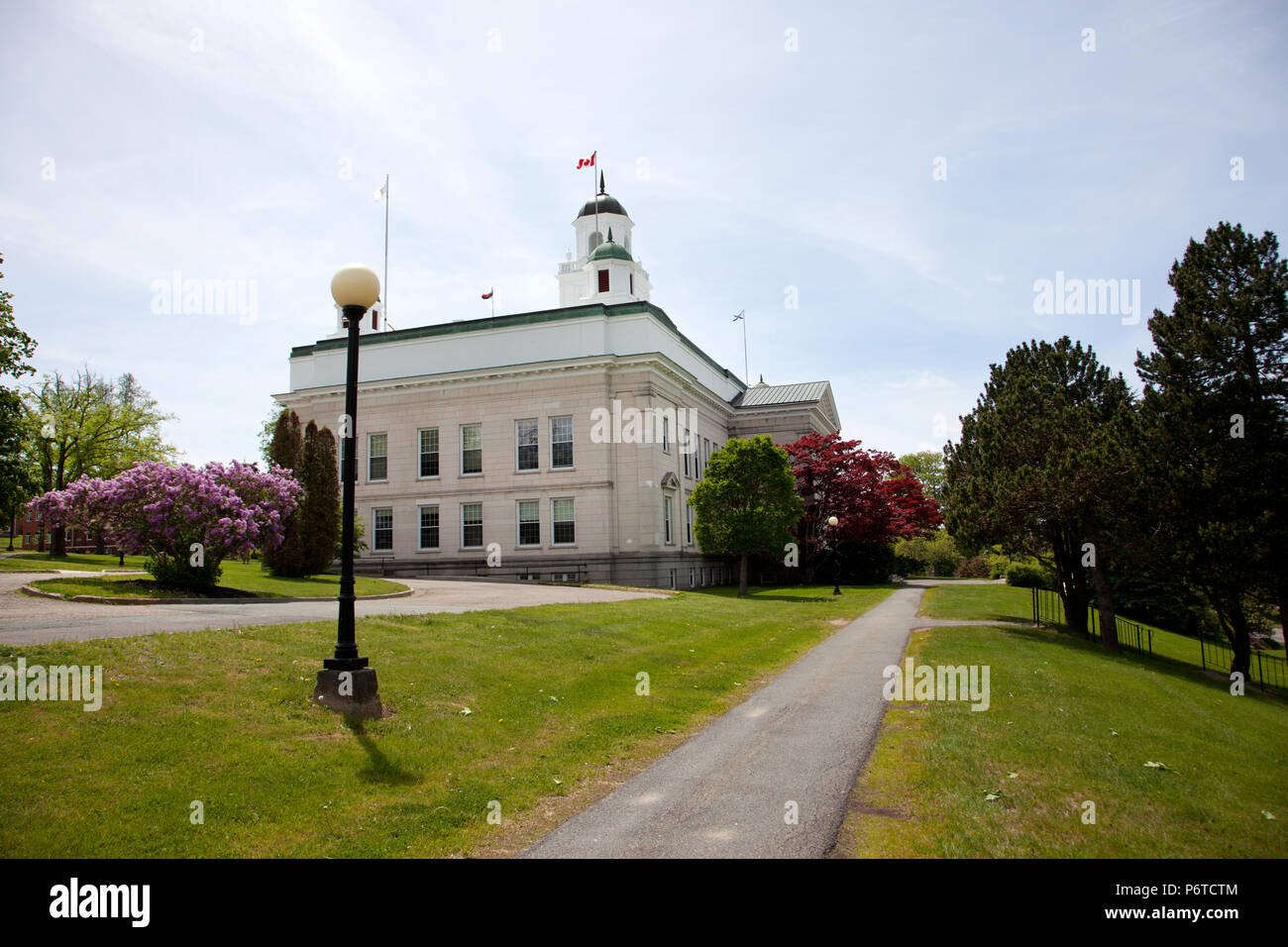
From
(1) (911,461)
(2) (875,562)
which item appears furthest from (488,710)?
(1) (911,461)

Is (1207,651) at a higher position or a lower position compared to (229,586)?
lower

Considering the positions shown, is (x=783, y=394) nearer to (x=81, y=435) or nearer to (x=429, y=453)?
(x=429, y=453)

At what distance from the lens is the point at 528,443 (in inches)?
1638

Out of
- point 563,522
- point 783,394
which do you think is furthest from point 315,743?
point 783,394

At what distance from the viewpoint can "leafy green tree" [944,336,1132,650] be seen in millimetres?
21375

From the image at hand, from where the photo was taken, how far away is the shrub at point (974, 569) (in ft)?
202

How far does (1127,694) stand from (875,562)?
3442 centimetres

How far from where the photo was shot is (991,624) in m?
23.2

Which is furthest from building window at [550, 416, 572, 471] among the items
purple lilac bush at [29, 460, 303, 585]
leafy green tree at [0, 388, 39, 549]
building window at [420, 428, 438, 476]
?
leafy green tree at [0, 388, 39, 549]

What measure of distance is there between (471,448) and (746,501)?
1623 cm

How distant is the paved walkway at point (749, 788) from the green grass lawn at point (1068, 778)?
0.32m

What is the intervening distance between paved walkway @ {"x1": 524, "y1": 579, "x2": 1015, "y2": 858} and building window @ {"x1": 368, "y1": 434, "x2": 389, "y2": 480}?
34978mm

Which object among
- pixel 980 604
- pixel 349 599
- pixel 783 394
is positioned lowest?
pixel 980 604

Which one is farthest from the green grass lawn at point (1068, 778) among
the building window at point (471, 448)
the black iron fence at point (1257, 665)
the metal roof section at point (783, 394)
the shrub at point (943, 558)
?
the shrub at point (943, 558)
